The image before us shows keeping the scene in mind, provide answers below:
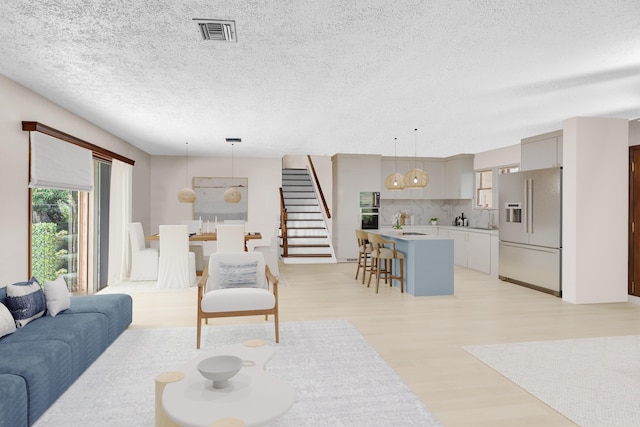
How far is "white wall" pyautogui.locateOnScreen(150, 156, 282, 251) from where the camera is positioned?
30.3ft

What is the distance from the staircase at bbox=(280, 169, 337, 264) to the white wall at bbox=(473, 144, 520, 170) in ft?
13.2

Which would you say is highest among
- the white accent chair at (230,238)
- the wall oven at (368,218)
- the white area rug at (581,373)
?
the wall oven at (368,218)

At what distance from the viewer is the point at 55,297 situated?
11.0ft

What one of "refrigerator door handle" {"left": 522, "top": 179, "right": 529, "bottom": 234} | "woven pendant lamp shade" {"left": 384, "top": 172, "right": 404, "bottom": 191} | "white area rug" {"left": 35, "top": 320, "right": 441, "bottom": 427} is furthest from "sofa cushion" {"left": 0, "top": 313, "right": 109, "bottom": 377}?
"refrigerator door handle" {"left": 522, "top": 179, "right": 529, "bottom": 234}

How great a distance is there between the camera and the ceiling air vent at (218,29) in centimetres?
265

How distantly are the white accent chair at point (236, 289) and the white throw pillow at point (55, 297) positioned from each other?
3.75ft

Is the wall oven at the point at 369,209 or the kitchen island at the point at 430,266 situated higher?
the wall oven at the point at 369,209

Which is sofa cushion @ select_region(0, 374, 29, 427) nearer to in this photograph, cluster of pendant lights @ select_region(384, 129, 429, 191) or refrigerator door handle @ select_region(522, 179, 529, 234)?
cluster of pendant lights @ select_region(384, 129, 429, 191)

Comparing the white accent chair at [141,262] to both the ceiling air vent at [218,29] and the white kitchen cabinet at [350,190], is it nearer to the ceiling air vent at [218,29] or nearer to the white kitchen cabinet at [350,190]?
the white kitchen cabinet at [350,190]

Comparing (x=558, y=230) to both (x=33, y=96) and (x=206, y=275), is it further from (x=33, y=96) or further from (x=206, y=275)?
(x=33, y=96)

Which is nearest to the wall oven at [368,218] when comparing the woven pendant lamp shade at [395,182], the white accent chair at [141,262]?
the woven pendant lamp shade at [395,182]

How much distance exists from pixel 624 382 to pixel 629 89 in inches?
124

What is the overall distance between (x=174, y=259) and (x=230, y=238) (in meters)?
0.96

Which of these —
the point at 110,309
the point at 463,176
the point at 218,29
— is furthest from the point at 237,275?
the point at 463,176
